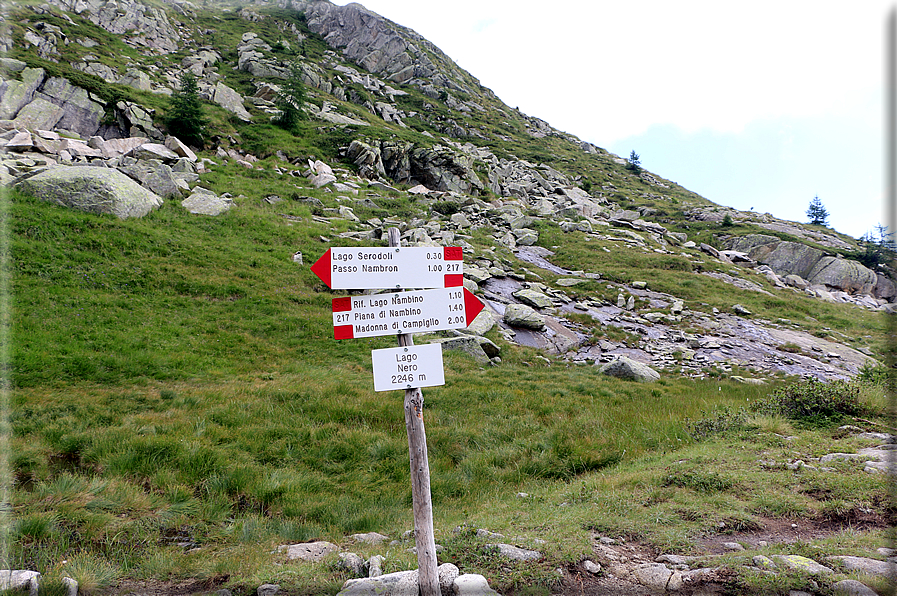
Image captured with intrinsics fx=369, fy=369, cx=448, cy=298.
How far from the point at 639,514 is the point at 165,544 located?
615 cm

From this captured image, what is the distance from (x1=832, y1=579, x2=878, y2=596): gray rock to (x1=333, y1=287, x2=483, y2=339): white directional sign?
378 centimetres

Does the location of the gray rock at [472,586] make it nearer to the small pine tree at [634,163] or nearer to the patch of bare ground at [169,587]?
the patch of bare ground at [169,587]

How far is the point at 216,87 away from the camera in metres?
46.3

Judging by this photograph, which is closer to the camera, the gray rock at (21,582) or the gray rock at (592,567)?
the gray rock at (21,582)

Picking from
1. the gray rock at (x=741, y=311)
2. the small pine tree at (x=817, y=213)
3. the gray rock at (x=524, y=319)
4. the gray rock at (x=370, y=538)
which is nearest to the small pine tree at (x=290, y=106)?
the gray rock at (x=524, y=319)

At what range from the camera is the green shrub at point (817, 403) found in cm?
801

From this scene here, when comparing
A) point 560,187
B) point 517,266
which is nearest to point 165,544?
point 517,266

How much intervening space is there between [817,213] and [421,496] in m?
91.6

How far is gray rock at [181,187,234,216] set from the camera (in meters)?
20.8

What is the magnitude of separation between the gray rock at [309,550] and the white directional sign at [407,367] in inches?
94.8

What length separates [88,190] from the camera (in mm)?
16719

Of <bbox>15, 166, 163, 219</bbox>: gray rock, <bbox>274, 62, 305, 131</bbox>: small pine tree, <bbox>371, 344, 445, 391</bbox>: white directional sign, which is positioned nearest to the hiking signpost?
<bbox>371, 344, 445, 391</bbox>: white directional sign

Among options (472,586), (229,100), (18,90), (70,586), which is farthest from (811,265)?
(18,90)

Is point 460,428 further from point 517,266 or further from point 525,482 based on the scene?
point 517,266
